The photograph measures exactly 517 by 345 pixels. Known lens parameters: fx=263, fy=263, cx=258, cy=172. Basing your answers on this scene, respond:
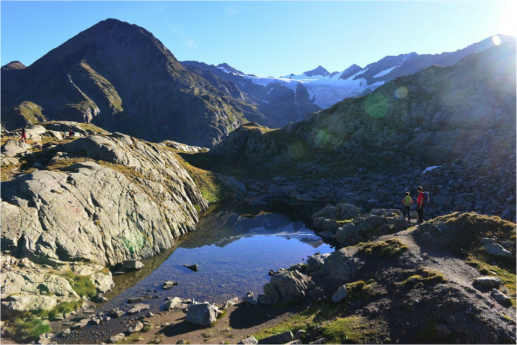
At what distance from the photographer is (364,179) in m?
76.9

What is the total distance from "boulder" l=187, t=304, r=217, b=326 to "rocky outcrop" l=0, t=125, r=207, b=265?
1386 centimetres

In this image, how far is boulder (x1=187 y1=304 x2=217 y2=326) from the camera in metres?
19.4

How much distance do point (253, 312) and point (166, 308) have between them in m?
7.28

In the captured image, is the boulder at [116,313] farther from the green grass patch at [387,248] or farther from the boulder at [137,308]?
the green grass patch at [387,248]

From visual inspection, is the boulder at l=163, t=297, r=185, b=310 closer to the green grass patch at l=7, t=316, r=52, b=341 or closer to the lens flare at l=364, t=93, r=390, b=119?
the green grass patch at l=7, t=316, r=52, b=341

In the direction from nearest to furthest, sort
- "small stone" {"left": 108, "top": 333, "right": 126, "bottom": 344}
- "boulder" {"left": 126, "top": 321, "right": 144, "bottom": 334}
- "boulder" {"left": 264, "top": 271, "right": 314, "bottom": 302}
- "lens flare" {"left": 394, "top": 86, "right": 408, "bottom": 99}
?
"small stone" {"left": 108, "top": 333, "right": 126, "bottom": 344}, "boulder" {"left": 126, "top": 321, "right": 144, "bottom": 334}, "boulder" {"left": 264, "top": 271, "right": 314, "bottom": 302}, "lens flare" {"left": 394, "top": 86, "right": 408, "bottom": 99}

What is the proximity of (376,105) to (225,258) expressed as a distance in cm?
8761

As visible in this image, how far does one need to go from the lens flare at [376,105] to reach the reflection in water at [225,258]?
63968 millimetres

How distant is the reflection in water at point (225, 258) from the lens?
2567 centimetres

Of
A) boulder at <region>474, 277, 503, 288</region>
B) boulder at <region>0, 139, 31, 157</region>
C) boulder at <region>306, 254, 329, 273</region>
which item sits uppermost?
boulder at <region>0, 139, 31, 157</region>

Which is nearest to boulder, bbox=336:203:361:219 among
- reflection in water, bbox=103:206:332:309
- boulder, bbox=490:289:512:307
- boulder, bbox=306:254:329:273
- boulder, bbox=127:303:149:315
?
reflection in water, bbox=103:206:332:309

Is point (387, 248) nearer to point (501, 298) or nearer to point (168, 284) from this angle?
point (501, 298)

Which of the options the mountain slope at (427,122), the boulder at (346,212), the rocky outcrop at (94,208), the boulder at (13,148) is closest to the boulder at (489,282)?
the rocky outcrop at (94,208)

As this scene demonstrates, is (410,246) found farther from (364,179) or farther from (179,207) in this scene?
(364,179)
